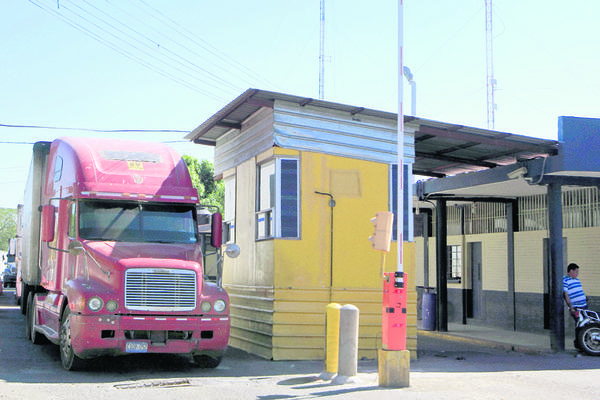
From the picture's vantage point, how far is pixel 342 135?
13.5m

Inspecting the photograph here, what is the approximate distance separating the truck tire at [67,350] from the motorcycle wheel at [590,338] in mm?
9740

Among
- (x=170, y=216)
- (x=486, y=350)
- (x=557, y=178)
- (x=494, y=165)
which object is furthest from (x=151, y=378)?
(x=494, y=165)

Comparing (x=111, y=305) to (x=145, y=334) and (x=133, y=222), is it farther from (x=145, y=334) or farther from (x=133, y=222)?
(x=133, y=222)

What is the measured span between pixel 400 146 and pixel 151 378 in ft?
16.4

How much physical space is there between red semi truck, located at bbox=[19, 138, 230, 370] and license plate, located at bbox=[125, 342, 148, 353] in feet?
0.05

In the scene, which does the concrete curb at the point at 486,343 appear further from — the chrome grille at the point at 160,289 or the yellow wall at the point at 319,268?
the chrome grille at the point at 160,289

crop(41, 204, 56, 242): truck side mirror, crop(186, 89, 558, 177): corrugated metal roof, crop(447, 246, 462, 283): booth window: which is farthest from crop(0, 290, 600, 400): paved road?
crop(447, 246, 462, 283): booth window

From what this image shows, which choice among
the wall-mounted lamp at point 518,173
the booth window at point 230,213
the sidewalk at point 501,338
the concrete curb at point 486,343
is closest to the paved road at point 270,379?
the concrete curb at point 486,343

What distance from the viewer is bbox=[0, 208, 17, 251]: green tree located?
5517 inches

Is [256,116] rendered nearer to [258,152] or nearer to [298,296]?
[258,152]

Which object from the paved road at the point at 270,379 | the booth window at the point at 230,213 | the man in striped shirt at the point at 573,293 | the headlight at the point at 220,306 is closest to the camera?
the paved road at the point at 270,379

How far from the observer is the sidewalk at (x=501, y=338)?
15461 mm

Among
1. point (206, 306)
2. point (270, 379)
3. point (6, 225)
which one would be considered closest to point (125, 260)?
point (206, 306)

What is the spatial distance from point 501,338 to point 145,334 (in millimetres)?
10240
